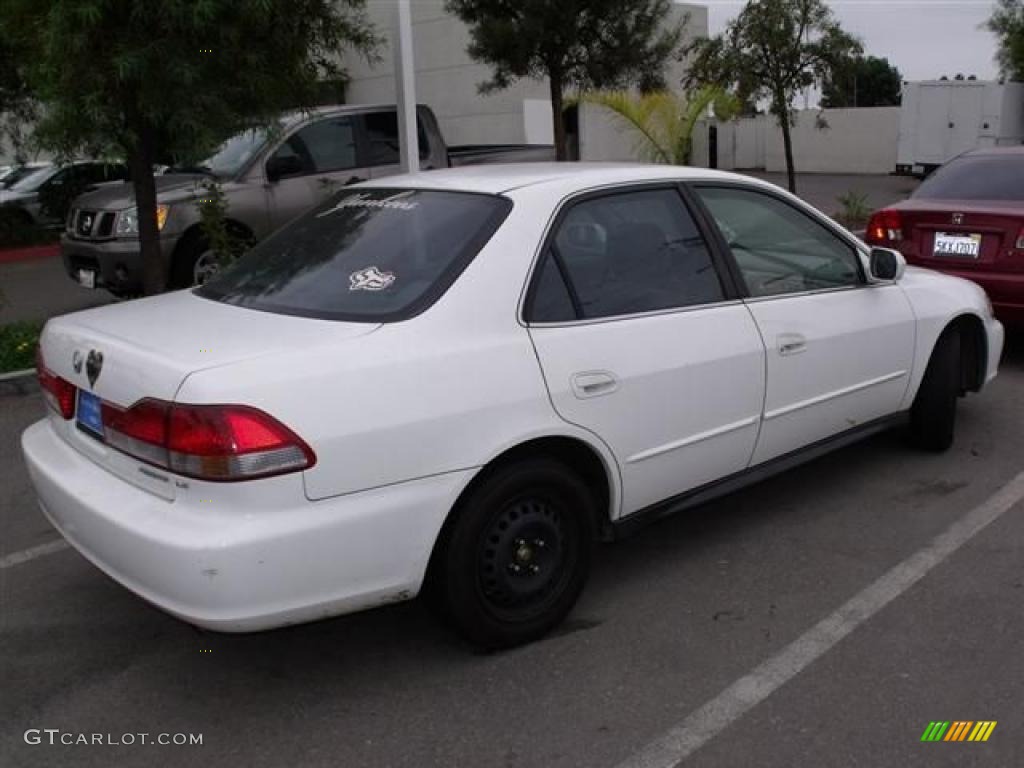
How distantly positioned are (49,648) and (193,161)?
471 centimetres

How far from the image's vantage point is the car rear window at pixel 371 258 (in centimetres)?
344

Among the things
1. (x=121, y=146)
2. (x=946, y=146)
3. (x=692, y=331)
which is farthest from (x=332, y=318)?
(x=946, y=146)

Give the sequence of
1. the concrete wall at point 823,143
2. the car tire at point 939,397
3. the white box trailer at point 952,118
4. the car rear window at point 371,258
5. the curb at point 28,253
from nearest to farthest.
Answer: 1. the car rear window at point 371,258
2. the car tire at point 939,397
3. the curb at point 28,253
4. the white box trailer at point 952,118
5. the concrete wall at point 823,143

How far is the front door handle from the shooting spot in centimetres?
422

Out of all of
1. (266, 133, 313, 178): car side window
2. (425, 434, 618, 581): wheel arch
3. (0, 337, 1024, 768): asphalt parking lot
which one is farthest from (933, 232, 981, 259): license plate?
(266, 133, 313, 178): car side window

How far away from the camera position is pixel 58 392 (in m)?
3.65

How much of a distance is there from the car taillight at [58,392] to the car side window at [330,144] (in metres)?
6.52

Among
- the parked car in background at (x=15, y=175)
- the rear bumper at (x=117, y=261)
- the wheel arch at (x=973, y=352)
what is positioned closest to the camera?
the wheel arch at (x=973, y=352)

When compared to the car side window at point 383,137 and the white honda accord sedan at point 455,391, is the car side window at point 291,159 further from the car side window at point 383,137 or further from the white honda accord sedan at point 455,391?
the white honda accord sedan at point 455,391

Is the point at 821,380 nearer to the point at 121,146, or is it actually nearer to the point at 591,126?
the point at 121,146

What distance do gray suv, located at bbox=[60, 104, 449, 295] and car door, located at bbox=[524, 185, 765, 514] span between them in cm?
508

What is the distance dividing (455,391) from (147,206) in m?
5.78

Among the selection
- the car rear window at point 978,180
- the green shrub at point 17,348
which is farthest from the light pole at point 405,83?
the car rear window at point 978,180

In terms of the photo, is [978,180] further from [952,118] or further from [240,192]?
[952,118]
